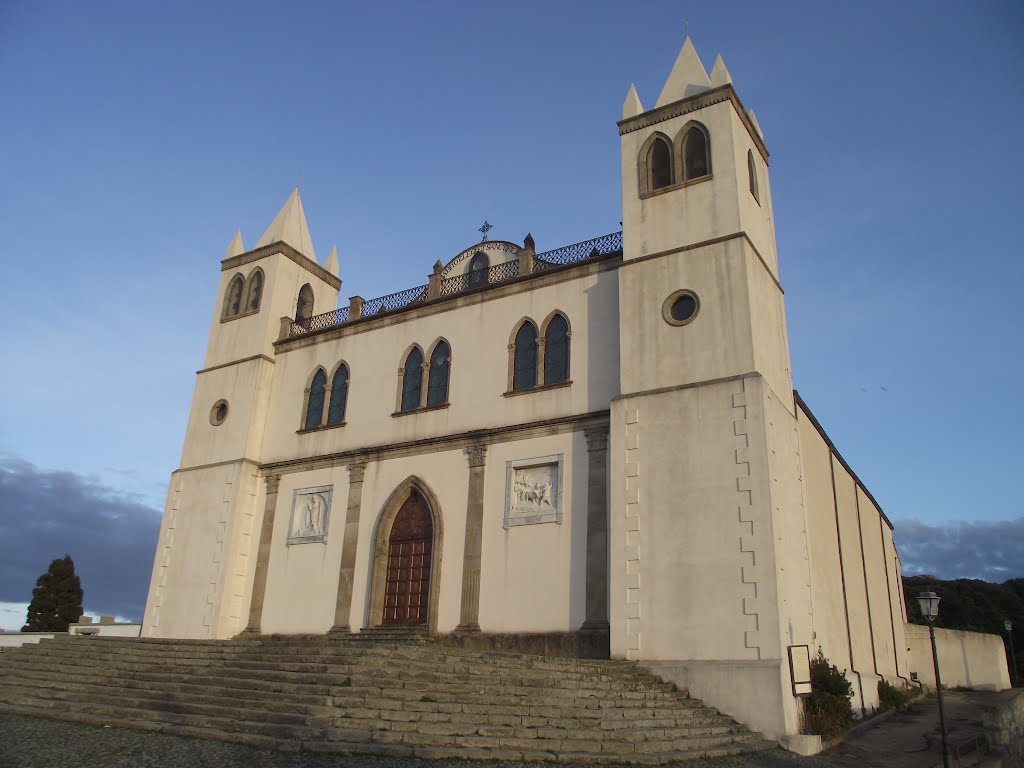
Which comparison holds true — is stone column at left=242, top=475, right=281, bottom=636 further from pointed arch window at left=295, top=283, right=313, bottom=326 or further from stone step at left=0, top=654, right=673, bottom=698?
stone step at left=0, top=654, right=673, bottom=698

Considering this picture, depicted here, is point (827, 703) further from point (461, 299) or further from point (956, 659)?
point (956, 659)

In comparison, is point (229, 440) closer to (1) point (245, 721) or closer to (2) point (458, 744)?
(1) point (245, 721)

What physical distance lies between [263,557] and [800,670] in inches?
544

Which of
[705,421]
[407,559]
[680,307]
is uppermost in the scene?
[680,307]

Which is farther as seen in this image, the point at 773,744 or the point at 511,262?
the point at 511,262

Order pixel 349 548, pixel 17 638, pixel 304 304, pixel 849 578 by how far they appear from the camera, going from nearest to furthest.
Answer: pixel 349 548 → pixel 849 578 → pixel 17 638 → pixel 304 304

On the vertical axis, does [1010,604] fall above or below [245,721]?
above

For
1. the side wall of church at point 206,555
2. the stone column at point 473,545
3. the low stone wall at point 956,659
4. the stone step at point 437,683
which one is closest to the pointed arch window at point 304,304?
the side wall of church at point 206,555

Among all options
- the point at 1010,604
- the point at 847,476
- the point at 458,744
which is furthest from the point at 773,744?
the point at 1010,604

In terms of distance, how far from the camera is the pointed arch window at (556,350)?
1877cm

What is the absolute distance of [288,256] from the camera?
2534 centimetres

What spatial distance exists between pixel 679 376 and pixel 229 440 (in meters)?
13.4

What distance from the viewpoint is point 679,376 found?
1639 centimetres

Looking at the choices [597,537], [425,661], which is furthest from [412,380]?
[425,661]
